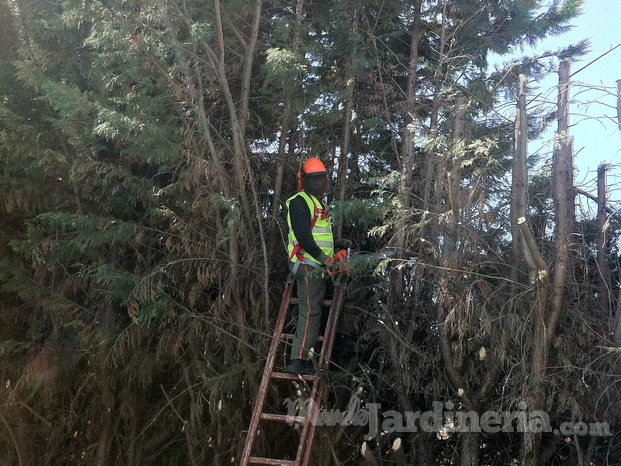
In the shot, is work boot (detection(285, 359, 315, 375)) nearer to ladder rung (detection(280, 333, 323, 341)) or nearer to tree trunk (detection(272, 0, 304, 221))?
ladder rung (detection(280, 333, 323, 341))

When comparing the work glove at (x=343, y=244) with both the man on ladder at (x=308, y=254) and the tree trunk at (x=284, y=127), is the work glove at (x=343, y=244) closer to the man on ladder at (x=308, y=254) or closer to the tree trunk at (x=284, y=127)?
the man on ladder at (x=308, y=254)

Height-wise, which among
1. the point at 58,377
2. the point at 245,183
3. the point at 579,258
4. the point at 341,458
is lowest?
the point at 341,458

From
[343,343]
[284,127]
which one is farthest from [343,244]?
[284,127]

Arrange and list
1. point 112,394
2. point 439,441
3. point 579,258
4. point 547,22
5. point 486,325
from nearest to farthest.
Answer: point 486,325 < point 579,258 < point 439,441 < point 547,22 < point 112,394

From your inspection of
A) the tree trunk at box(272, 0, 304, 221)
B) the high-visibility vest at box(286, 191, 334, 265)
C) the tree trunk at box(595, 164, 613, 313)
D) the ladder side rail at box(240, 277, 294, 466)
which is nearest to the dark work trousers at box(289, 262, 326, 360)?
the high-visibility vest at box(286, 191, 334, 265)

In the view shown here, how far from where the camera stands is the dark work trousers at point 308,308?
654 cm

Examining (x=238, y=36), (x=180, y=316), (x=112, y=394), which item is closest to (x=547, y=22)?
(x=238, y=36)

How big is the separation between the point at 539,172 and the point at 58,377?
241 inches

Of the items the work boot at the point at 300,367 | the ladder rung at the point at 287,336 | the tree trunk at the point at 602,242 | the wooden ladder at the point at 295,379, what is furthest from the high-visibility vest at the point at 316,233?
the tree trunk at the point at 602,242

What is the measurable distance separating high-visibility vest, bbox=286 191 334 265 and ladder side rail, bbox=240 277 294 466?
466mm

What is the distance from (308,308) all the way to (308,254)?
0.52m

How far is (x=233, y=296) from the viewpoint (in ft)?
24.5

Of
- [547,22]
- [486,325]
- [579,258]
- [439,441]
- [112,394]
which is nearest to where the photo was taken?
[486,325]

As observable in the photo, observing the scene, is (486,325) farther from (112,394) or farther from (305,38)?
(112,394)
